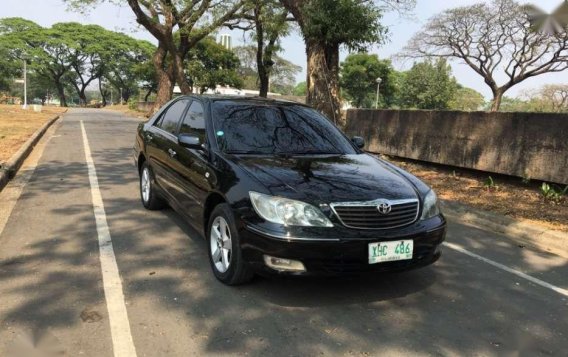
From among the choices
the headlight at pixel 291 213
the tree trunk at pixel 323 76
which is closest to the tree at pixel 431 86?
the tree trunk at pixel 323 76

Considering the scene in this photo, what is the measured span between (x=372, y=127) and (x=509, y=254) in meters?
7.45

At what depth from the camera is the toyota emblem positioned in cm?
373

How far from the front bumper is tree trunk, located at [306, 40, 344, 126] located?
7.71 metres

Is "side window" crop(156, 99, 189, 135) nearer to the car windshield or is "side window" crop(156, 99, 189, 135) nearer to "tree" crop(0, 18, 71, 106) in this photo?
the car windshield

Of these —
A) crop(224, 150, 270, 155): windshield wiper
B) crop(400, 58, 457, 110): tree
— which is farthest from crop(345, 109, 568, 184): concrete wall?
crop(400, 58, 457, 110): tree

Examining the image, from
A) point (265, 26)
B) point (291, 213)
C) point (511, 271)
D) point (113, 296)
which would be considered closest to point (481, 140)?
point (511, 271)

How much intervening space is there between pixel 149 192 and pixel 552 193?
5.99 meters

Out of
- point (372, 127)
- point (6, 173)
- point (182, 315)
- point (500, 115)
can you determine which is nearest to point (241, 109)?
point (182, 315)

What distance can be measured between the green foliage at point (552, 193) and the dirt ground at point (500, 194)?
1.8 inches

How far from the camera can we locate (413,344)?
3.37 metres

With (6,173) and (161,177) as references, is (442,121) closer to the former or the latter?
(161,177)

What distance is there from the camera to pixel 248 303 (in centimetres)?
384

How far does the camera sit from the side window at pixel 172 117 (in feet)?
18.9

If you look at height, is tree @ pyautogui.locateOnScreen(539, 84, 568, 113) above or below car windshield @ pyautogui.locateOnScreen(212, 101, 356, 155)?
above
